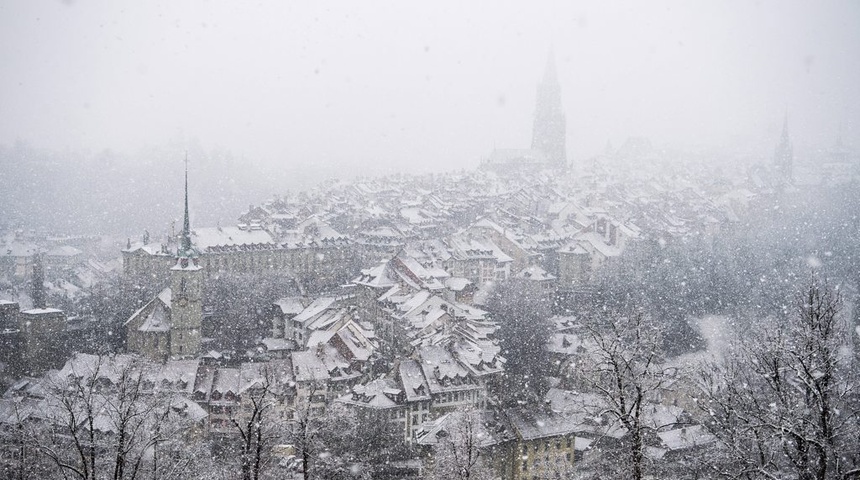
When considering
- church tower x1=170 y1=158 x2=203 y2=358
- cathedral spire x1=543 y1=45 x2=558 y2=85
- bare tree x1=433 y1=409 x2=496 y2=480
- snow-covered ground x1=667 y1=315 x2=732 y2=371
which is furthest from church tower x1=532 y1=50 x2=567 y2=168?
bare tree x1=433 y1=409 x2=496 y2=480

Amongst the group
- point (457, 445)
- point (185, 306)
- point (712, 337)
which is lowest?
point (457, 445)

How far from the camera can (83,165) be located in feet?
359

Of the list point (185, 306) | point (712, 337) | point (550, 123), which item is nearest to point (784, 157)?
point (550, 123)

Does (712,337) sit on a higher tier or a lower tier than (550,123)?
lower

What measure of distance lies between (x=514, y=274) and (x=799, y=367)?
154ft

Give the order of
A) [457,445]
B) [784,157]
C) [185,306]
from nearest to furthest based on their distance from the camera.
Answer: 1. [457,445]
2. [185,306]
3. [784,157]

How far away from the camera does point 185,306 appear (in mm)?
44062

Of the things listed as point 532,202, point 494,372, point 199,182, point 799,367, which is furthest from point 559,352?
point 199,182

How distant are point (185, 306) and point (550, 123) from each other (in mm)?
85467

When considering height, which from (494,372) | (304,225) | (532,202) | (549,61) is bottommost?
(494,372)

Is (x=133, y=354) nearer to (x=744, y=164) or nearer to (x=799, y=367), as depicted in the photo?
(x=799, y=367)

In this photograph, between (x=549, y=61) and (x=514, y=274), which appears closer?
(x=514, y=274)

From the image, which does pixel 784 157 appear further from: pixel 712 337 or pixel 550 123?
pixel 712 337

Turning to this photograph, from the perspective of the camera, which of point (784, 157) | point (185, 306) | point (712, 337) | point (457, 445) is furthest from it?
point (784, 157)
